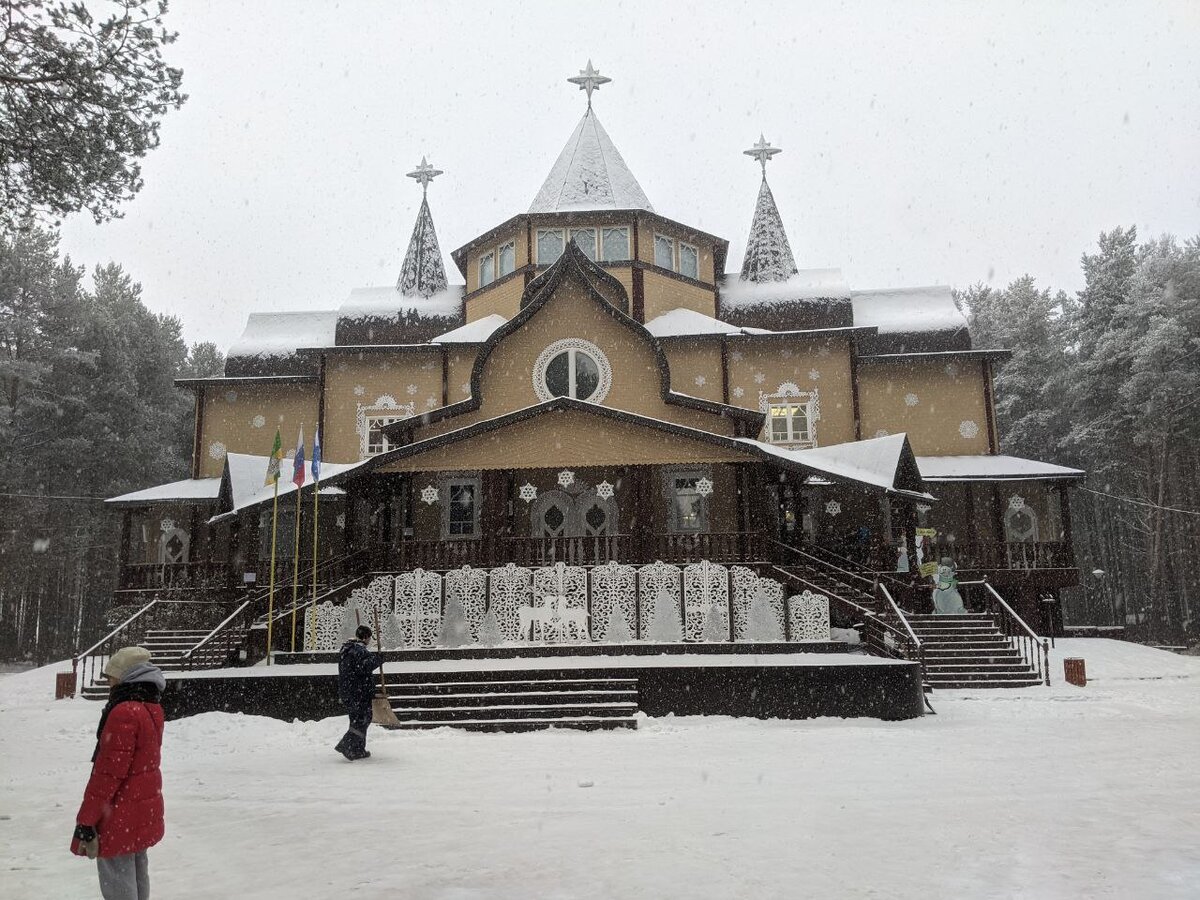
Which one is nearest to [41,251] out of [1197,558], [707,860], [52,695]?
[52,695]

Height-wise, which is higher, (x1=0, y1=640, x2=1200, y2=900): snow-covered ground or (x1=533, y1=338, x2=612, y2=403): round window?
(x1=533, y1=338, x2=612, y2=403): round window

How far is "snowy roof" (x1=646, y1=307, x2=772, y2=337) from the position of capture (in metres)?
25.0

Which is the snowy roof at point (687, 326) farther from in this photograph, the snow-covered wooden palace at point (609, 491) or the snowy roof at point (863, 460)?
the snowy roof at point (863, 460)

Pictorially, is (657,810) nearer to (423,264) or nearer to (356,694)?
(356,694)

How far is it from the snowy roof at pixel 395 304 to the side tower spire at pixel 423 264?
0.89 ft

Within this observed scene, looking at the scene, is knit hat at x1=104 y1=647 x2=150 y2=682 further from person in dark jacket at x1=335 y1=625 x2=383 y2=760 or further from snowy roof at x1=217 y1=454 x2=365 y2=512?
snowy roof at x1=217 y1=454 x2=365 y2=512

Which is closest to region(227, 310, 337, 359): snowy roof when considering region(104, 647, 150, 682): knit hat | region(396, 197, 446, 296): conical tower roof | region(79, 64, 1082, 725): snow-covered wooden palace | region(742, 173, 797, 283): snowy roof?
region(79, 64, 1082, 725): snow-covered wooden palace

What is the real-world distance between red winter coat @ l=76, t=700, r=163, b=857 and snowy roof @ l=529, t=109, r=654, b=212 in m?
22.7

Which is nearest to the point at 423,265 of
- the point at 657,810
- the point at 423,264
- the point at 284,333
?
the point at 423,264

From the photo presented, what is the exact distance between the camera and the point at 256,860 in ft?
20.6

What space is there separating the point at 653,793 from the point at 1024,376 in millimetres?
36056

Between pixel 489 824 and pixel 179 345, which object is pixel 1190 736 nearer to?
pixel 489 824

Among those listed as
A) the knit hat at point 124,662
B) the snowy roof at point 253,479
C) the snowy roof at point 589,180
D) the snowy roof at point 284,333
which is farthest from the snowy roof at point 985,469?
the knit hat at point 124,662

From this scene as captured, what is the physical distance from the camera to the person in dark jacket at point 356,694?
10.3 metres
